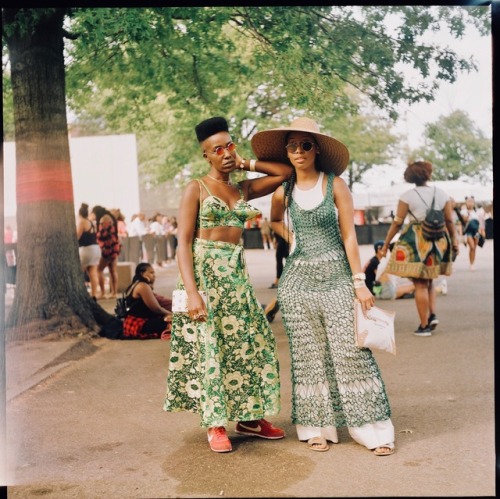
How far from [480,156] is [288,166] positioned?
124 feet

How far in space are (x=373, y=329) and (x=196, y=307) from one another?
40.7 inches

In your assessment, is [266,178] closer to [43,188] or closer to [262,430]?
[262,430]

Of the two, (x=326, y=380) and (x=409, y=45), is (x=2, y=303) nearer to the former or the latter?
(x=326, y=380)

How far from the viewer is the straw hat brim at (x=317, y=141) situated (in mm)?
4672

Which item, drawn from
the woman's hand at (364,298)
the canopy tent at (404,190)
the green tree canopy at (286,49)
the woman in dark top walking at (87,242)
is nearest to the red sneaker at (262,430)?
the woman's hand at (364,298)

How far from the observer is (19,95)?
908 cm

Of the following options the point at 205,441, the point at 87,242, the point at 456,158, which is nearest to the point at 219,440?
the point at 205,441

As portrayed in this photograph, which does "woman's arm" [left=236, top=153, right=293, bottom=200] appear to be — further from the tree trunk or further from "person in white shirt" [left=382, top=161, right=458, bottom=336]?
the tree trunk

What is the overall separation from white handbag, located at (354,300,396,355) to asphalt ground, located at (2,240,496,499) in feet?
2.08

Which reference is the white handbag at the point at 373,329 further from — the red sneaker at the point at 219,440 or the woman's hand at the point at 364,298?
the red sneaker at the point at 219,440

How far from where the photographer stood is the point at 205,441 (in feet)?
16.0

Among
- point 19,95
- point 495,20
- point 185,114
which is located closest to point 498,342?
point 495,20

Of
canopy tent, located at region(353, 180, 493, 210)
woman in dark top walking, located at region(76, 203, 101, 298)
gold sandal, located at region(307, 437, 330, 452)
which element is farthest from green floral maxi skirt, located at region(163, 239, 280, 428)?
canopy tent, located at region(353, 180, 493, 210)

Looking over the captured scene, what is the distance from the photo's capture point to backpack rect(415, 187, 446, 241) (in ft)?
27.2
